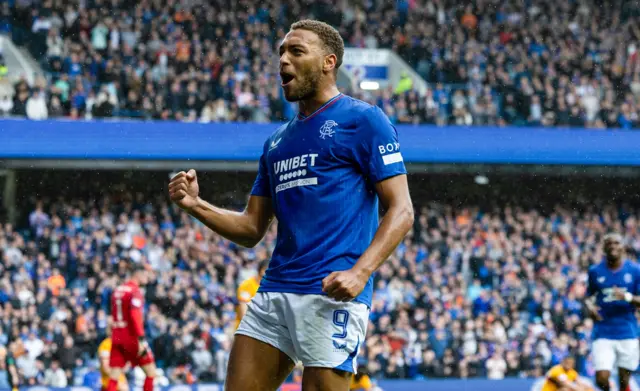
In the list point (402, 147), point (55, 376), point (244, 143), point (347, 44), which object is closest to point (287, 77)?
point (55, 376)

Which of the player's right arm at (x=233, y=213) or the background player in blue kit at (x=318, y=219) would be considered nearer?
the background player in blue kit at (x=318, y=219)

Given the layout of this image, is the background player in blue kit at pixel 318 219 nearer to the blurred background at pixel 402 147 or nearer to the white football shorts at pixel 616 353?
the white football shorts at pixel 616 353

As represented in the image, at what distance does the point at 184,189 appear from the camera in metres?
4.17

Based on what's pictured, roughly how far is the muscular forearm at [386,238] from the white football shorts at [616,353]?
7987 mm

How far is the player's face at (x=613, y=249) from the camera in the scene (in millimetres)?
10734

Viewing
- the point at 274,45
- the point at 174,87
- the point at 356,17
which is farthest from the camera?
the point at 356,17

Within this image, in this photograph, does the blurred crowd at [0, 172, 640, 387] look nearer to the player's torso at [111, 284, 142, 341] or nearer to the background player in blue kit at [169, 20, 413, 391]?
the player's torso at [111, 284, 142, 341]

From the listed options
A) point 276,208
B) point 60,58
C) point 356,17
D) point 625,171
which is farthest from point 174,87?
point 276,208

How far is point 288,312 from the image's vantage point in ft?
13.1

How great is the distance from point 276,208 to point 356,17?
21.2m

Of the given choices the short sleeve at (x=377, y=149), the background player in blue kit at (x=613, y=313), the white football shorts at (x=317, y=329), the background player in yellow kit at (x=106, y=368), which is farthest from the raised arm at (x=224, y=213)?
the background player in yellow kit at (x=106, y=368)

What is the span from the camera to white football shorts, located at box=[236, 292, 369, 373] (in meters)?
3.93

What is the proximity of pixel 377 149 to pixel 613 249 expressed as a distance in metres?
7.38

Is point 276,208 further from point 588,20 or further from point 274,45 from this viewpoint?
point 588,20
